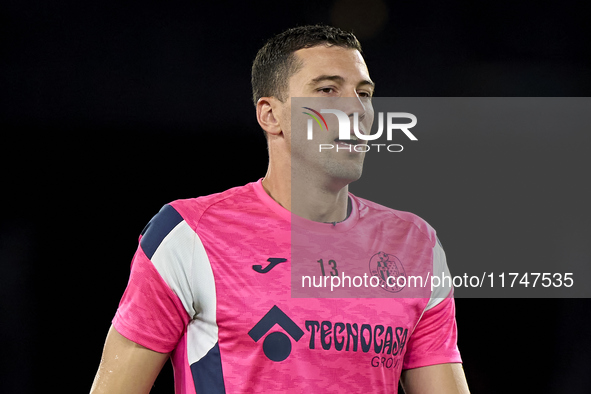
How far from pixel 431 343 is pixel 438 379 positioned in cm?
8

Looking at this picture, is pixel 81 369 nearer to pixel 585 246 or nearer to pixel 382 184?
pixel 382 184

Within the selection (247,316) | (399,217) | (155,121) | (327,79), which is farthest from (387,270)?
(155,121)

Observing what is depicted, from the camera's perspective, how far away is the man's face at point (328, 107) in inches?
50.9

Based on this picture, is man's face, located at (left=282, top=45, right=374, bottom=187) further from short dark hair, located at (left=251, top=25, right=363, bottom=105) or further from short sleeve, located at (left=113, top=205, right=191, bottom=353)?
short sleeve, located at (left=113, top=205, right=191, bottom=353)

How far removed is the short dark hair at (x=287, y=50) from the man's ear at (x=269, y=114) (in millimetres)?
16

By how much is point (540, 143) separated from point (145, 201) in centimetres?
174

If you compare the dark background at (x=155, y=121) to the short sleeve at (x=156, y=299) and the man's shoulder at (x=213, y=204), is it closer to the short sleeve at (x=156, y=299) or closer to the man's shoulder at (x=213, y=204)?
the man's shoulder at (x=213, y=204)

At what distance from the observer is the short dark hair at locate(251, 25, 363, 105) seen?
1.36m

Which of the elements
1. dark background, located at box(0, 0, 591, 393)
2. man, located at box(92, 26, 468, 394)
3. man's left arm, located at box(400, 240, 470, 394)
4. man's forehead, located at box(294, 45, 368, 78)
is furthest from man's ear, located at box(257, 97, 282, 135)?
dark background, located at box(0, 0, 591, 393)

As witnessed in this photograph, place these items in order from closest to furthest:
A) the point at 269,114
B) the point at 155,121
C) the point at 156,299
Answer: the point at 156,299, the point at 269,114, the point at 155,121

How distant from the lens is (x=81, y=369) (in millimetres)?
2678

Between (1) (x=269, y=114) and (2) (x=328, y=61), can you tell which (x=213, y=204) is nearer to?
(1) (x=269, y=114)

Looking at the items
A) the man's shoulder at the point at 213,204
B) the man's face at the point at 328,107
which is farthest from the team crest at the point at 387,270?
the man's shoulder at the point at 213,204

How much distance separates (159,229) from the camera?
4.04 feet
